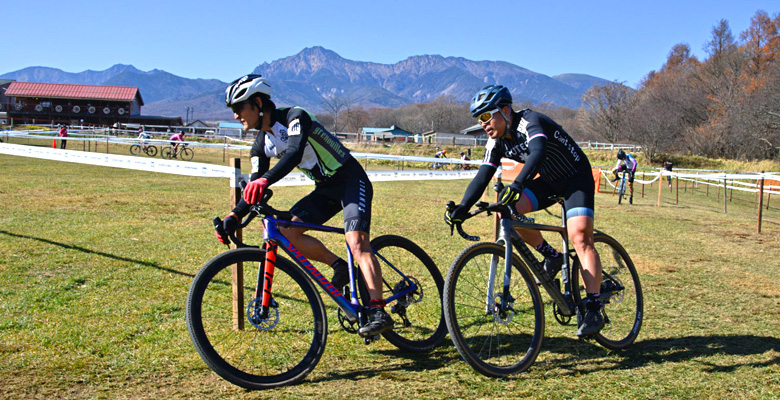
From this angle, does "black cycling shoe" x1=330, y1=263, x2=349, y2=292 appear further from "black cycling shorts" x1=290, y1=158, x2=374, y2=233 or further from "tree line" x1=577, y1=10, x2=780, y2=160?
"tree line" x1=577, y1=10, x2=780, y2=160

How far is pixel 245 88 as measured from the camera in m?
3.82

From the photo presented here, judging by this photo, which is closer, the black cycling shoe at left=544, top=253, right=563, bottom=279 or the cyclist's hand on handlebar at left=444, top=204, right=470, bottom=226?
the cyclist's hand on handlebar at left=444, top=204, right=470, bottom=226

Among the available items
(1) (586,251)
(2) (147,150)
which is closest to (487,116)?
(1) (586,251)

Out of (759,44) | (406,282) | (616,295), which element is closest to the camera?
(406,282)

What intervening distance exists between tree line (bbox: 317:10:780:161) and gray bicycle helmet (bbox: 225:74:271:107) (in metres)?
52.8

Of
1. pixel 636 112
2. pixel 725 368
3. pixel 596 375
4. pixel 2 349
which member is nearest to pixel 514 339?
pixel 596 375

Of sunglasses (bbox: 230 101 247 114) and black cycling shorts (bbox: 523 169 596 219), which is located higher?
sunglasses (bbox: 230 101 247 114)

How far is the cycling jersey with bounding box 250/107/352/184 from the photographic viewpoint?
379 cm

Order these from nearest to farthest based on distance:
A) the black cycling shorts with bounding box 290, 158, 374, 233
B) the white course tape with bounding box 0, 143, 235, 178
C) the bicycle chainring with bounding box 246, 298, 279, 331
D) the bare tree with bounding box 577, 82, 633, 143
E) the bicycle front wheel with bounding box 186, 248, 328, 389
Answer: the bicycle front wheel with bounding box 186, 248, 328, 389 → the bicycle chainring with bounding box 246, 298, 279, 331 → the black cycling shorts with bounding box 290, 158, 374, 233 → the white course tape with bounding box 0, 143, 235, 178 → the bare tree with bounding box 577, 82, 633, 143

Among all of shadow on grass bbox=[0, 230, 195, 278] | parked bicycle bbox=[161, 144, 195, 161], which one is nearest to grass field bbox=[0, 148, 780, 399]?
shadow on grass bbox=[0, 230, 195, 278]

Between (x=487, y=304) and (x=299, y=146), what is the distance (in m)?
1.69

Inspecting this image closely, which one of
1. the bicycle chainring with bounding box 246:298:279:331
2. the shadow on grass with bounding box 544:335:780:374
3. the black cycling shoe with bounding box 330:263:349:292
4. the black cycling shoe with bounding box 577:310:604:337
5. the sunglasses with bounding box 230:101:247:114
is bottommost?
the shadow on grass with bounding box 544:335:780:374

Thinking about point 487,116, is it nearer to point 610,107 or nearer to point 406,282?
point 406,282

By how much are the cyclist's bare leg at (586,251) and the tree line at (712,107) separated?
51.4 m
